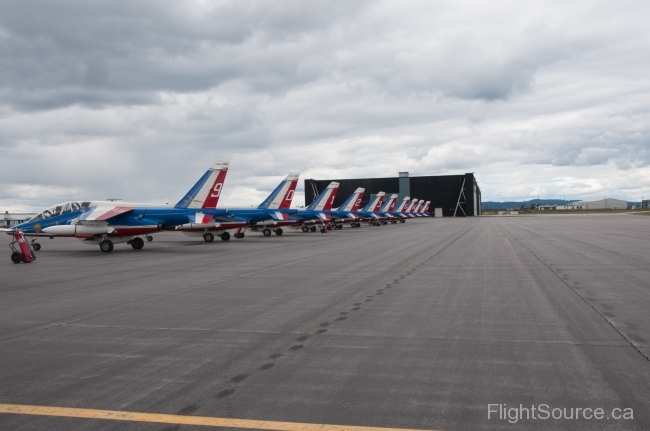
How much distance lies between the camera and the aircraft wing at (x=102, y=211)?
26422 millimetres

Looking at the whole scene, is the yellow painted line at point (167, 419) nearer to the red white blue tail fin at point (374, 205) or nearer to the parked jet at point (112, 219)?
the parked jet at point (112, 219)

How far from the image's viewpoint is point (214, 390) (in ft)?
18.1

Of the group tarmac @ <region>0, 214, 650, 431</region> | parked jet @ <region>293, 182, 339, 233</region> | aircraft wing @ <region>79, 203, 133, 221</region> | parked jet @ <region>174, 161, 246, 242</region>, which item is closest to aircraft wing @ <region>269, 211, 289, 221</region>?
parked jet @ <region>293, 182, 339, 233</region>

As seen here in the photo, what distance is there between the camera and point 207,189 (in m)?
30.8

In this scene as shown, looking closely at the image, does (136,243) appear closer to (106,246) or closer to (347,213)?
(106,246)

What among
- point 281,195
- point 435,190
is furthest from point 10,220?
point 435,190

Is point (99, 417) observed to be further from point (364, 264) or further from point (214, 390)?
point (364, 264)

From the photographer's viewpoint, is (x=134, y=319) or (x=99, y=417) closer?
(x=99, y=417)

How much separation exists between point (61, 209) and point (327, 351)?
2601cm

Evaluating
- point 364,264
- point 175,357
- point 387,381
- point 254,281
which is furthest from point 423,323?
point 364,264

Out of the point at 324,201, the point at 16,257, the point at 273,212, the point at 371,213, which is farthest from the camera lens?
the point at 371,213

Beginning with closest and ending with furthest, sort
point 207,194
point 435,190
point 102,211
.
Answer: point 102,211 → point 207,194 → point 435,190

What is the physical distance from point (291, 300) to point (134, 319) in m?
3.16

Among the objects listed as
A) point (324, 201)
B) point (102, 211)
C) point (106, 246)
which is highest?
point (324, 201)
